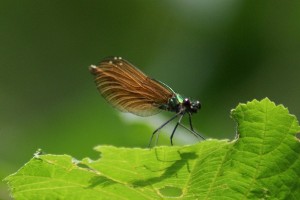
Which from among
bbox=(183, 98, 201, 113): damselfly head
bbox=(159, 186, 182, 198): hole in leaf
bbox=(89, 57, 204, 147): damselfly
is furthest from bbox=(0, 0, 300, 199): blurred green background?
bbox=(159, 186, 182, 198): hole in leaf

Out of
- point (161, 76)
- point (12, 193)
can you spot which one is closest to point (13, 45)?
point (161, 76)

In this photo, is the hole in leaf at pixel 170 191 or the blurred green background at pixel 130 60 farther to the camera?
the blurred green background at pixel 130 60

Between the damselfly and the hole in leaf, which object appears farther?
the damselfly

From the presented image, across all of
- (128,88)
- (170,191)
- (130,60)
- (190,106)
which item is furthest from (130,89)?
(130,60)

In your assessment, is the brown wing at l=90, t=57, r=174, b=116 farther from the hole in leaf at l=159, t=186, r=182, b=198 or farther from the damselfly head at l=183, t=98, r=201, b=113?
the hole in leaf at l=159, t=186, r=182, b=198

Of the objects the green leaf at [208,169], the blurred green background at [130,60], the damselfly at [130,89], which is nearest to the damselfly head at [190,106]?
the damselfly at [130,89]

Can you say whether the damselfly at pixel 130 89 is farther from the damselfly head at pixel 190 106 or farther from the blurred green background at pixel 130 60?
the blurred green background at pixel 130 60

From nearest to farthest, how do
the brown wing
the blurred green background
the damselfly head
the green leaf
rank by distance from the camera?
the green leaf < the brown wing < the damselfly head < the blurred green background
